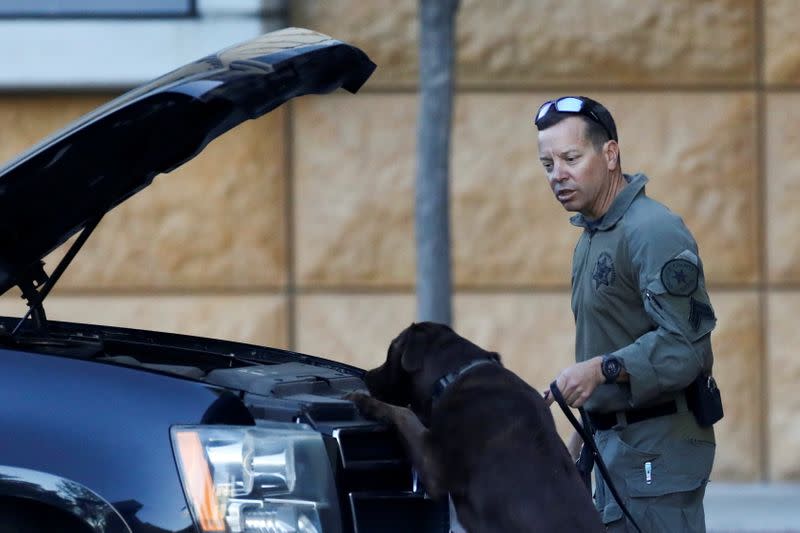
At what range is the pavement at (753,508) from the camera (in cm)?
664

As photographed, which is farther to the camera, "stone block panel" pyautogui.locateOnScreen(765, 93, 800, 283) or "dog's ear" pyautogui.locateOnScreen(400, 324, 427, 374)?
"stone block panel" pyautogui.locateOnScreen(765, 93, 800, 283)

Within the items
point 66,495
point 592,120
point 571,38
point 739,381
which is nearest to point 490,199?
point 571,38

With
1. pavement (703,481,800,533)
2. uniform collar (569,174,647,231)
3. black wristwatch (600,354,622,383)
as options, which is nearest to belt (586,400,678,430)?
black wristwatch (600,354,622,383)

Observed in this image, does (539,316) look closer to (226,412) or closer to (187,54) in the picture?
(187,54)

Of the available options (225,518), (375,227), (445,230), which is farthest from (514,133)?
(225,518)

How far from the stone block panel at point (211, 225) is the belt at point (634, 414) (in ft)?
14.0

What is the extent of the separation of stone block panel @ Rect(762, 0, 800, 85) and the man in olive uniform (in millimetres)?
4280

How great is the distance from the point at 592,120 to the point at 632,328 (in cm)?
57

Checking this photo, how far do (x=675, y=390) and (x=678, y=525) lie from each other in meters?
0.34

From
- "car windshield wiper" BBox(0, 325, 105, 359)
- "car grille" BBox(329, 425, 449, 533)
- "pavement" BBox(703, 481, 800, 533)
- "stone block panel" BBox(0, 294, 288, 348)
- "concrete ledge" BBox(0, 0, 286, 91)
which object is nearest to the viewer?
"car grille" BBox(329, 425, 449, 533)

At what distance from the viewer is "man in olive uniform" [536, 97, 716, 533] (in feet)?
10.7

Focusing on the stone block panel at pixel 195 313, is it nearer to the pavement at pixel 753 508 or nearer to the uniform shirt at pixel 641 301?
the pavement at pixel 753 508

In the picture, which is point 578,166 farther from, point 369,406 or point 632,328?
point 369,406

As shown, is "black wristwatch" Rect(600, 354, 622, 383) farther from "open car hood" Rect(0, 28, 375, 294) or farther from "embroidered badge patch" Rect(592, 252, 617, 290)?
"open car hood" Rect(0, 28, 375, 294)
